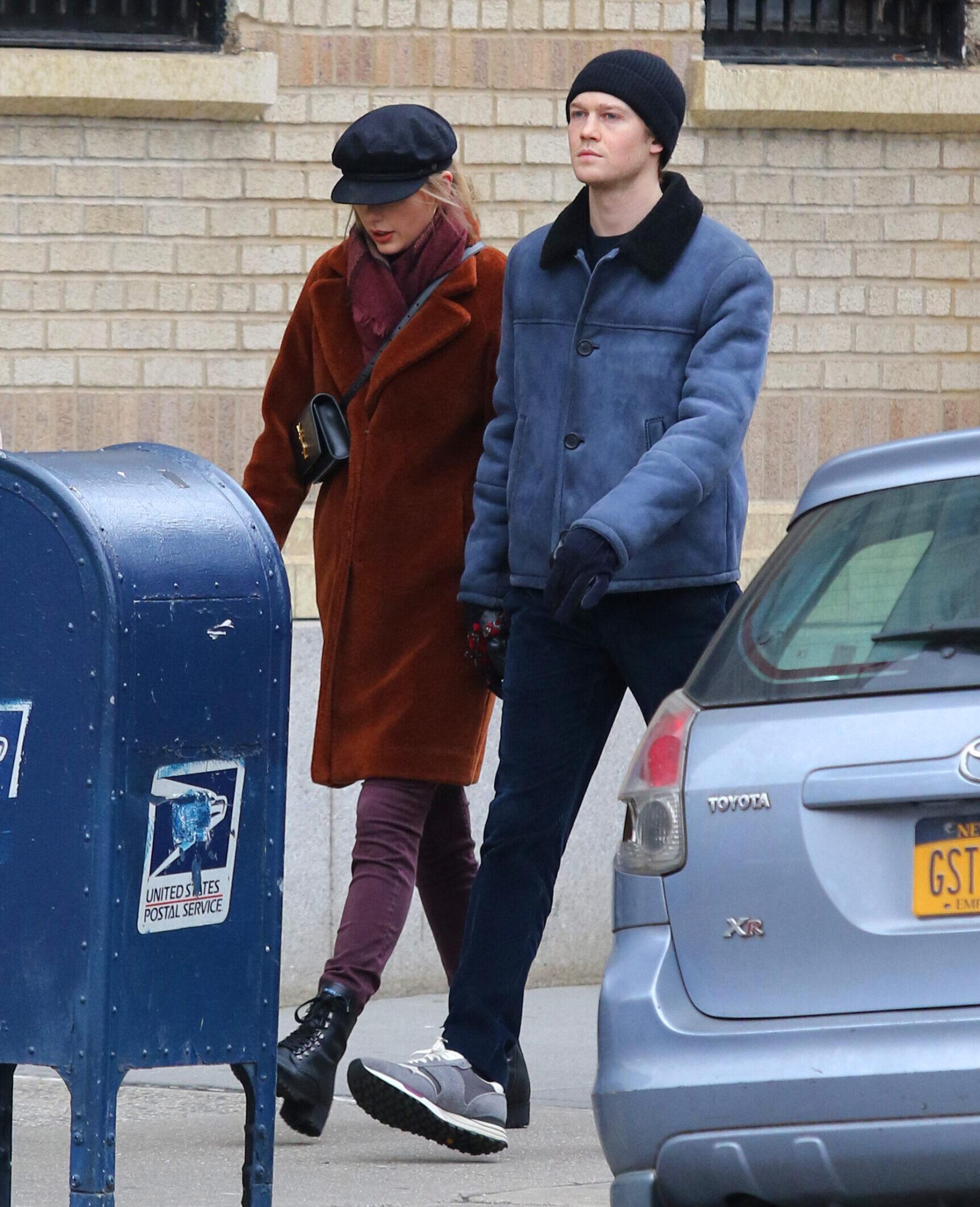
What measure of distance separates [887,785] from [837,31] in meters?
5.26

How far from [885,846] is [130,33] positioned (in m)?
4.92

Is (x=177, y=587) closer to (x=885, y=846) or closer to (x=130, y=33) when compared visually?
(x=885, y=846)

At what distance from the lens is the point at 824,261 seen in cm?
791

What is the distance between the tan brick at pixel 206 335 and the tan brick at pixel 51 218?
0.43 meters

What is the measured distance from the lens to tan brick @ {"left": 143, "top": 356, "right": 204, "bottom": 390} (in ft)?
24.1

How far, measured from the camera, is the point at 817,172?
7.89 metres

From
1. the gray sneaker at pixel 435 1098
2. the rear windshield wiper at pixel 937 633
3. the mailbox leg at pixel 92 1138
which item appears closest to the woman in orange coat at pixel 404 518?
the gray sneaker at pixel 435 1098

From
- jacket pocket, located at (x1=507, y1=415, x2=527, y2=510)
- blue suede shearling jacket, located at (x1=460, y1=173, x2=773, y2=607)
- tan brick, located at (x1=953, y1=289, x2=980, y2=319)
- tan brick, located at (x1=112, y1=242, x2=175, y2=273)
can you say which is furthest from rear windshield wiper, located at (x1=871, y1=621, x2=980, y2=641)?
tan brick, located at (x1=953, y1=289, x2=980, y2=319)

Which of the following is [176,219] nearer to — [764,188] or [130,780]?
[764,188]

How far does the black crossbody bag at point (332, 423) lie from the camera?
17.0 ft

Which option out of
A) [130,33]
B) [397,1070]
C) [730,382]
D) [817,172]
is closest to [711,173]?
[817,172]

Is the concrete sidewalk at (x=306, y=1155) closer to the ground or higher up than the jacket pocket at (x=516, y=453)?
closer to the ground

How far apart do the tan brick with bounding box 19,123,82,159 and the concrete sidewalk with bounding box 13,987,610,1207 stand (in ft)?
9.29

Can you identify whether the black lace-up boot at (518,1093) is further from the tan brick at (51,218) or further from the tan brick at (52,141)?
the tan brick at (52,141)
